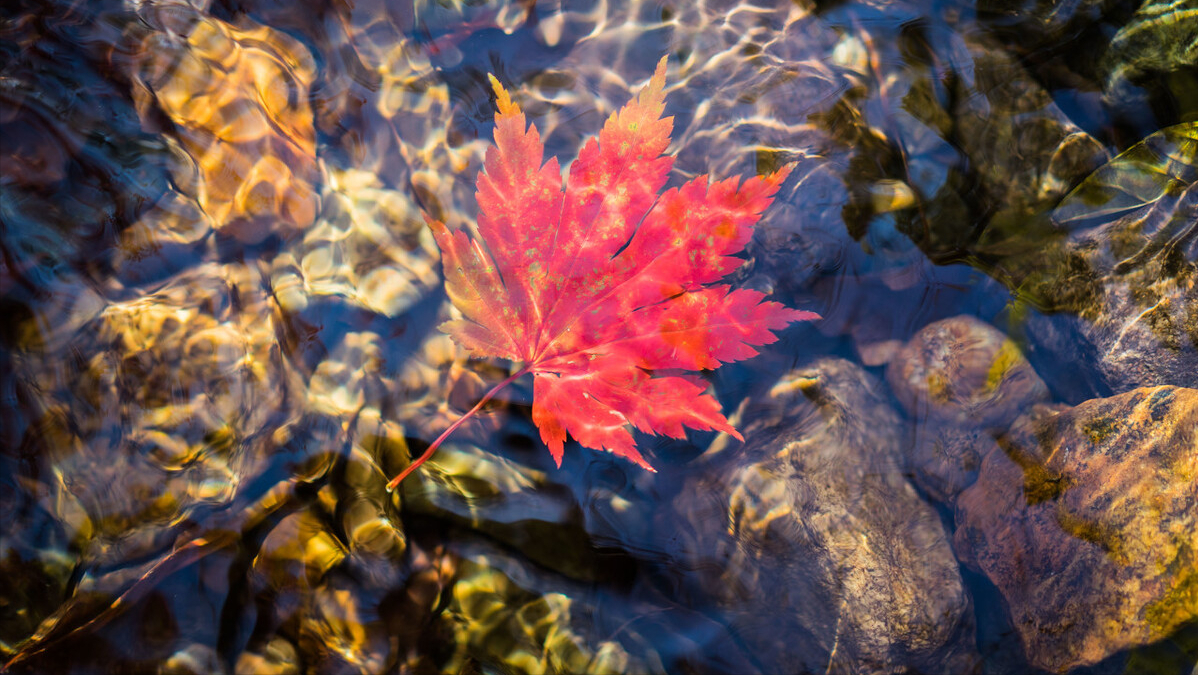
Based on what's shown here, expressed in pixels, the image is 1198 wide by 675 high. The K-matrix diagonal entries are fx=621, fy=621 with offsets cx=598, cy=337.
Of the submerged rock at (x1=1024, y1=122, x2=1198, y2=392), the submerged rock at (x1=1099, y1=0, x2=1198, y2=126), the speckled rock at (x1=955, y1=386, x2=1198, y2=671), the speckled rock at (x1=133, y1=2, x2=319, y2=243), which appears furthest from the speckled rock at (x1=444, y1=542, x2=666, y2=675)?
the submerged rock at (x1=1099, y1=0, x2=1198, y2=126)

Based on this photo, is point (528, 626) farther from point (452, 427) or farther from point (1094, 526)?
point (1094, 526)

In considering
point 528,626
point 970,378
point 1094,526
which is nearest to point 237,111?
point 528,626

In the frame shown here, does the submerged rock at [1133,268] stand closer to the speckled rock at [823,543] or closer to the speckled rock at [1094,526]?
the speckled rock at [1094,526]

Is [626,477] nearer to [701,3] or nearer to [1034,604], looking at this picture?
[1034,604]

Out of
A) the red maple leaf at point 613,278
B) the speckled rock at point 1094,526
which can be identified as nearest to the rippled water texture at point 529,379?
the speckled rock at point 1094,526

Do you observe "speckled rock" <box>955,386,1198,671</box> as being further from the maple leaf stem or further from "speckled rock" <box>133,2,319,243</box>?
Result: "speckled rock" <box>133,2,319,243</box>

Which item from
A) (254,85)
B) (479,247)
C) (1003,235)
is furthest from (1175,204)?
(254,85)
